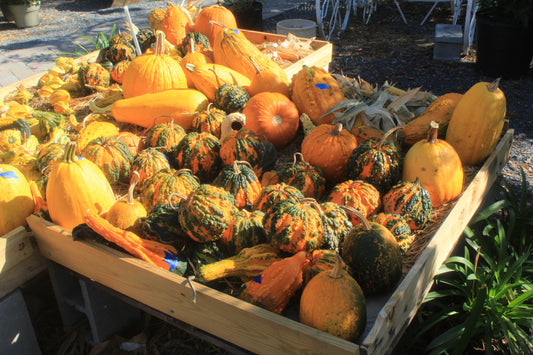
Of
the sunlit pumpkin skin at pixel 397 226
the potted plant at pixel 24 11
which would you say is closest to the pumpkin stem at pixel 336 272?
the sunlit pumpkin skin at pixel 397 226

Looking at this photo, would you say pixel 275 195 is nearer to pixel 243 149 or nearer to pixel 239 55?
pixel 243 149

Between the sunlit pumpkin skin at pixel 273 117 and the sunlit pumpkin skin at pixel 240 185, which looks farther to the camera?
the sunlit pumpkin skin at pixel 273 117

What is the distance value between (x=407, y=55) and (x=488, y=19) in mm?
1534

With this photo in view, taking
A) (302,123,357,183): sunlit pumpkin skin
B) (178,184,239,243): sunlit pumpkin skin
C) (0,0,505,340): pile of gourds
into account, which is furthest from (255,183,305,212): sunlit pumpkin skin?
(302,123,357,183): sunlit pumpkin skin

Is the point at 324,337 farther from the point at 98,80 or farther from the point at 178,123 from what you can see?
the point at 98,80

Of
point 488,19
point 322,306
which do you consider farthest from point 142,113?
point 488,19

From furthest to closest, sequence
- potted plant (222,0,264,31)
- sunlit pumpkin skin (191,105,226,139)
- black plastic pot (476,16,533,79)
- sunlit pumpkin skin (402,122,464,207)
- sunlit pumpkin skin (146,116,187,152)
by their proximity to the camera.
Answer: potted plant (222,0,264,31)
black plastic pot (476,16,533,79)
sunlit pumpkin skin (191,105,226,139)
sunlit pumpkin skin (146,116,187,152)
sunlit pumpkin skin (402,122,464,207)

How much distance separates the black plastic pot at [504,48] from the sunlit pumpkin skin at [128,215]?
553cm

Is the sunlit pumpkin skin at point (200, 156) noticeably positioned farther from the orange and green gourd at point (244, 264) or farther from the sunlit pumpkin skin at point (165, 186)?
the orange and green gourd at point (244, 264)

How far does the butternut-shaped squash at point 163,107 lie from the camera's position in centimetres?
315

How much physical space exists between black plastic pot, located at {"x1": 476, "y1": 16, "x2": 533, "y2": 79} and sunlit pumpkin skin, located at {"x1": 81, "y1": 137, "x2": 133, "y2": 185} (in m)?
5.28

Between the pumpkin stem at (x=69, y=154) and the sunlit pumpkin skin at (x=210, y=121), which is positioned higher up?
the pumpkin stem at (x=69, y=154)

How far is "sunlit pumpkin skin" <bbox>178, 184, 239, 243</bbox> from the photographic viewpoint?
1.90 metres

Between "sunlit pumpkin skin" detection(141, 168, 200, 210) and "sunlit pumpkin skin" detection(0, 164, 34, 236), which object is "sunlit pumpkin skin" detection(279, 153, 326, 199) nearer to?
"sunlit pumpkin skin" detection(141, 168, 200, 210)
